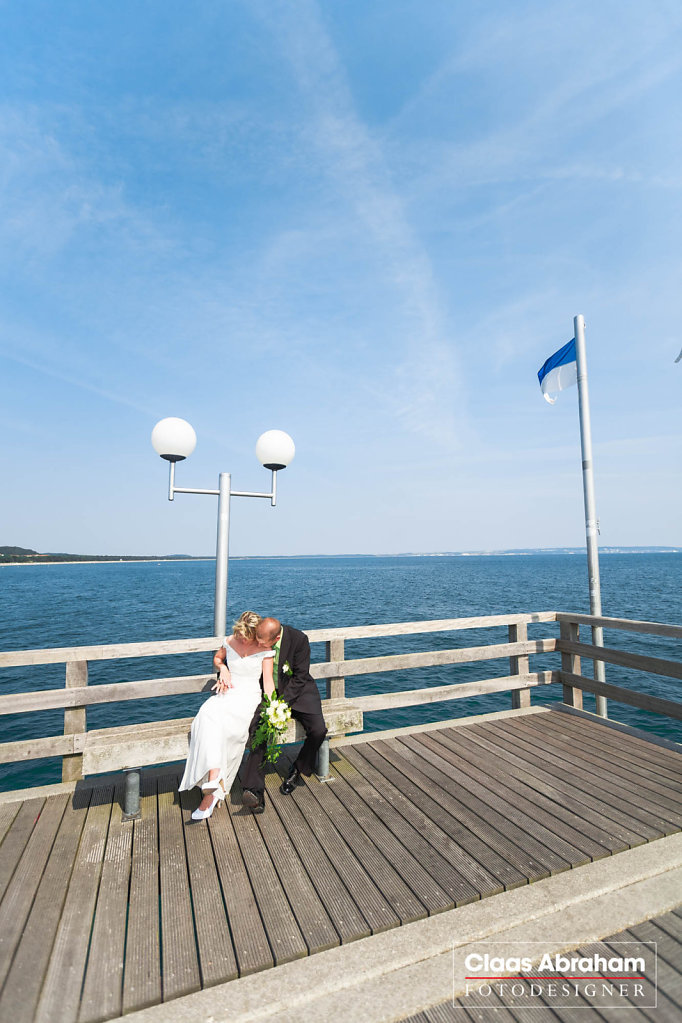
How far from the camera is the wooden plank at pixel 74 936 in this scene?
7.02 ft

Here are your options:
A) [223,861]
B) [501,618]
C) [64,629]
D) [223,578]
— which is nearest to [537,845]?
[223,861]

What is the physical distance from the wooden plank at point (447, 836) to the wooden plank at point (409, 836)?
0.02 m

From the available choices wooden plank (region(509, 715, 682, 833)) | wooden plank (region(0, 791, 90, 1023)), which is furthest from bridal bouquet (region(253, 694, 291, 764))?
wooden plank (region(509, 715, 682, 833))

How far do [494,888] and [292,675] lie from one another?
6.71 ft

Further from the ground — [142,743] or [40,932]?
[142,743]

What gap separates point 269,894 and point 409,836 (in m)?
1.05

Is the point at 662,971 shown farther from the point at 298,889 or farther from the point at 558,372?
the point at 558,372

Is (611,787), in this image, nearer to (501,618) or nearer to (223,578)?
(501,618)

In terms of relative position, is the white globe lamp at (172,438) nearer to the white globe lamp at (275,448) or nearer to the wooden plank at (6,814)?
the white globe lamp at (275,448)

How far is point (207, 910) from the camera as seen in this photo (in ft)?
8.82

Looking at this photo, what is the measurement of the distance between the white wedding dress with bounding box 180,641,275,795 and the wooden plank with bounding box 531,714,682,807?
325 cm

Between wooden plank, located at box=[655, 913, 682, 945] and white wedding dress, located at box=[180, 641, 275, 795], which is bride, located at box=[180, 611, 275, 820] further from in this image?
wooden plank, located at box=[655, 913, 682, 945]

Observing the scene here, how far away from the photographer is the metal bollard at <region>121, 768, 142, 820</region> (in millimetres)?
3695

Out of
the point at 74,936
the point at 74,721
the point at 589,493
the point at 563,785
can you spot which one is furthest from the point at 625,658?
the point at 74,721
